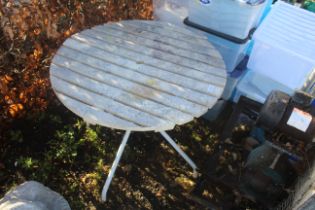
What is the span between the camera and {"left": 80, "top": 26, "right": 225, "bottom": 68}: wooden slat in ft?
7.84

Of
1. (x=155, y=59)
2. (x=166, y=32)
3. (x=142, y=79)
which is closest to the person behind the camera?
(x=142, y=79)

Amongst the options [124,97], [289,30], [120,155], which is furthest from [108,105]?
[289,30]

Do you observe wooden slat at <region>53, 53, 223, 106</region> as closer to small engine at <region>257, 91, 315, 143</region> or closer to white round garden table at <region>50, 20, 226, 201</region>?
white round garden table at <region>50, 20, 226, 201</region>

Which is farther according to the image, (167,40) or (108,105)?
(167,40)

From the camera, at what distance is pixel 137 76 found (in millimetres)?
2176

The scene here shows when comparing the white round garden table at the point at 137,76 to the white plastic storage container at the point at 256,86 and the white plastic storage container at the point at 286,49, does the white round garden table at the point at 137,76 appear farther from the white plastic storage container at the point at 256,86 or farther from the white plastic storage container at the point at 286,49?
the white plastic storage container at the point at 256,86

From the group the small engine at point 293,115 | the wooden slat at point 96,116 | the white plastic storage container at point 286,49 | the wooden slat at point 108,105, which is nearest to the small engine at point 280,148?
the small engine at point 293,115

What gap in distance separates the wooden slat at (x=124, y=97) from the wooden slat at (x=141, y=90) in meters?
0.03

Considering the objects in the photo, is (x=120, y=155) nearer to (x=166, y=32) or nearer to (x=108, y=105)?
(x=108, y=105)

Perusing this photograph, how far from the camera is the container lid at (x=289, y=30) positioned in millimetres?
2557

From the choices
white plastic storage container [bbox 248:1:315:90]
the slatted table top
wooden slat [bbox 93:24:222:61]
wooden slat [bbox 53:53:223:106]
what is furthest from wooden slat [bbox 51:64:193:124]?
white plastic storage container [bbox 248:1:315:90]

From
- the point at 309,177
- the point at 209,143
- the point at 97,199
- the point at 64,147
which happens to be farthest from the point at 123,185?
the point at 309,177

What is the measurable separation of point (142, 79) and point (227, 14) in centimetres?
109

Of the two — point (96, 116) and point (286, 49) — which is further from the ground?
point (286, 49)
